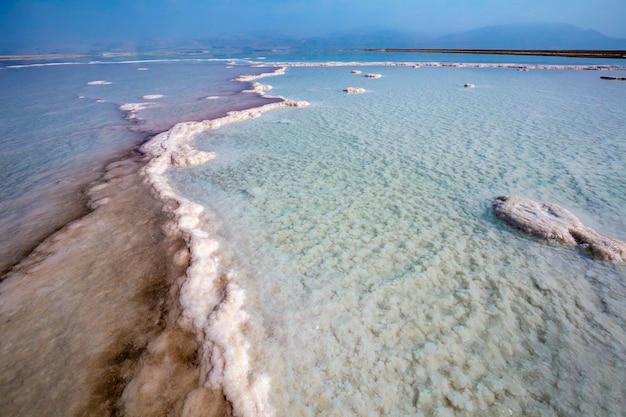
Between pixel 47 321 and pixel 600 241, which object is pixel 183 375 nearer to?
pixel 47 321

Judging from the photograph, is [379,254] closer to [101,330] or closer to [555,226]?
[555,226]

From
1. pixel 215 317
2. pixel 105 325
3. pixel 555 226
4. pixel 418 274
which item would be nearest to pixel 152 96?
pixel 105 325

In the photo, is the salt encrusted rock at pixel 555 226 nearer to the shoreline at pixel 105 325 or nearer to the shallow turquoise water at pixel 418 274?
the shallow turquoise water at pixel 418 274

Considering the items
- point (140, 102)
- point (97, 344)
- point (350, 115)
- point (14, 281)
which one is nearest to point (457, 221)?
point (97, 344)

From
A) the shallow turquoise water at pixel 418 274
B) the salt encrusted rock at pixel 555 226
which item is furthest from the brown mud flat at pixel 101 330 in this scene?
the salt encrusted rock at pixel 555 226

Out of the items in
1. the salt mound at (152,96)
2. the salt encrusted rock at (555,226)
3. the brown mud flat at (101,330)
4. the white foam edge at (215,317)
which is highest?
the salt mound at (152,96)
